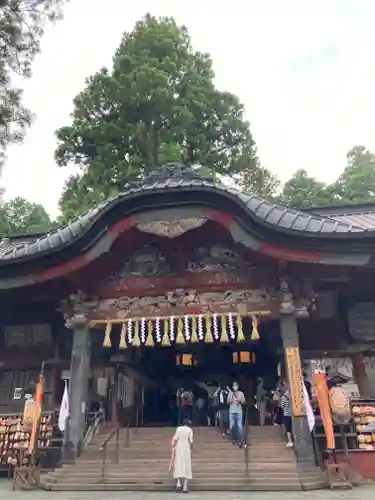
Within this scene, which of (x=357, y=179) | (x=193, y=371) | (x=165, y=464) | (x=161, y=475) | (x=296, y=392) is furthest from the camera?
(x=357, y=179)

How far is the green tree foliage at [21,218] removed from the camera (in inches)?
1518

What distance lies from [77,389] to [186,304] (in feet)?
10.5

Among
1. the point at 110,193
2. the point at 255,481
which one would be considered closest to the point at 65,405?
the point at 255,481

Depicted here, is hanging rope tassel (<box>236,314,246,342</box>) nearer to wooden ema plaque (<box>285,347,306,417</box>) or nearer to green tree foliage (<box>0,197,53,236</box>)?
wooden ema plaque (<box>285,347,306,417</box>)

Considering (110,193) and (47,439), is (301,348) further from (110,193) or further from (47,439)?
(110,193)

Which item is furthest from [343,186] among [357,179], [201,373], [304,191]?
[201,373]

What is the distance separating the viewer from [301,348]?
12.1 m

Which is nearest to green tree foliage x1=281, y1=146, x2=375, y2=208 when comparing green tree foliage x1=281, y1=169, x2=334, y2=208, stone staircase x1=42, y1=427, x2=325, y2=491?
green tree foliage x1=281, y1=169, x2=334, y2=208

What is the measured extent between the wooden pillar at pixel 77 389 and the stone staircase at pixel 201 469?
33cm

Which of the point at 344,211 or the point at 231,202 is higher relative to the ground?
the point at 344,211

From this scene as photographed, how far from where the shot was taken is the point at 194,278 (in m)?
11.6

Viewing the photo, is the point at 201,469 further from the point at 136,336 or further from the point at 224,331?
the point at 136,336

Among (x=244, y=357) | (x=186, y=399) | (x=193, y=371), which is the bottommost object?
(x=186, y=399)

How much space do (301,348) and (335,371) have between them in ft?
3.20
